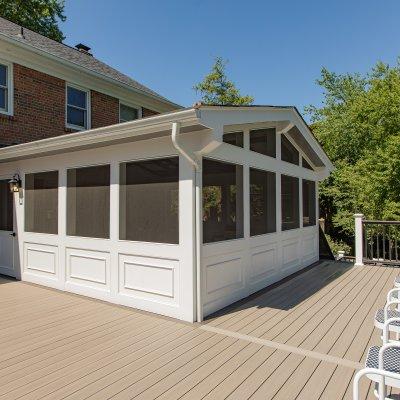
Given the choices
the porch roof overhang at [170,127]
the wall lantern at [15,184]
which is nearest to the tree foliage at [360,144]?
the porch roof overhang at [170,127]

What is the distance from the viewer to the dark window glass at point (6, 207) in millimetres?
7609

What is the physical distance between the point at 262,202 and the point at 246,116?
207 centimetres

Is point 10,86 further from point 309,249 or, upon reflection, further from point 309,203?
point 309,249

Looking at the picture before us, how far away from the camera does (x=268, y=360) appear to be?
3.58 m

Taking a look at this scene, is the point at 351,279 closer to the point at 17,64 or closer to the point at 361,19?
the point at 17,64

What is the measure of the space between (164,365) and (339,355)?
190 centimetres

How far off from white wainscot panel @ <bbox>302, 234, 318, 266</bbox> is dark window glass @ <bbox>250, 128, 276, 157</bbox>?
3.05m

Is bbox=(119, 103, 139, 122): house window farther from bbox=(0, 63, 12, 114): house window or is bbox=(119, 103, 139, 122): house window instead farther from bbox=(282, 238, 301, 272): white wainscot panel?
bbox=(282, 238, 301, 272): white wainscot panel

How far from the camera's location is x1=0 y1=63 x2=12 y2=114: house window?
8.59 metres

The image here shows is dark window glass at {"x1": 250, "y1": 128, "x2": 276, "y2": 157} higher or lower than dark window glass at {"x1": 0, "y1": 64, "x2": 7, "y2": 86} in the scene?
lower

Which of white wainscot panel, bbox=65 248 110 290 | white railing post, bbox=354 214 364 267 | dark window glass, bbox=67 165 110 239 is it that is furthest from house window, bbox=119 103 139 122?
white railing post, bbox=354 214 364 267

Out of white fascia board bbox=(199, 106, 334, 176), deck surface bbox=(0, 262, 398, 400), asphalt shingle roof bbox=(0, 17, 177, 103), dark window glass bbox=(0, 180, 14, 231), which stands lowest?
deck surface bbox=(0, 262, 398, 400)

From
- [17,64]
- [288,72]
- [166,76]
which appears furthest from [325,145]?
[17,64]

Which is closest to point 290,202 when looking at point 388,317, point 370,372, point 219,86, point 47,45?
point 388,317
